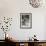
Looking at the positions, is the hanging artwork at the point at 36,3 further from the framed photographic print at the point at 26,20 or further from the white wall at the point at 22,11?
the framed photographic print at the point at 26,20

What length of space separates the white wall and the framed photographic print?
116mm

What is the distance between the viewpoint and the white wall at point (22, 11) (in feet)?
15.8

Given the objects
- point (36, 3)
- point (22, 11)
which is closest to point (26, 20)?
point (22, 11)

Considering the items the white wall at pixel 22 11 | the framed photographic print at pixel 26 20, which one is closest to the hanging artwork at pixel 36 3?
the white wall at pixel 22 11

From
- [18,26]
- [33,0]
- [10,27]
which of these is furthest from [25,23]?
[33,0]

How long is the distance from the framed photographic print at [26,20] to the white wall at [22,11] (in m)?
0.12

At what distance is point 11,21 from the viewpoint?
191 inches

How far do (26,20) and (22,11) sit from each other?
38cm

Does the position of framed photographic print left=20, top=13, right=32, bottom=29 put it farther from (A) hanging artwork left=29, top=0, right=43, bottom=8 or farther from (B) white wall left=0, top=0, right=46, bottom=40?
(A) hanging artwork left=29, top=0, right=43, bottom=8

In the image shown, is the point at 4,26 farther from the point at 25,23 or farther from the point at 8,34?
the point at 25,23

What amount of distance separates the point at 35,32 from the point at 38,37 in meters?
0.22

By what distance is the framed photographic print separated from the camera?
15.9ft

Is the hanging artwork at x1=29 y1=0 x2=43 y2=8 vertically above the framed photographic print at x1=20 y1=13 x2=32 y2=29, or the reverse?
the hanging artwork at x1=29 y1=0 x2=43 y2=8

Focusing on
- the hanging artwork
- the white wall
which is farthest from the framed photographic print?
the hanging artwork
